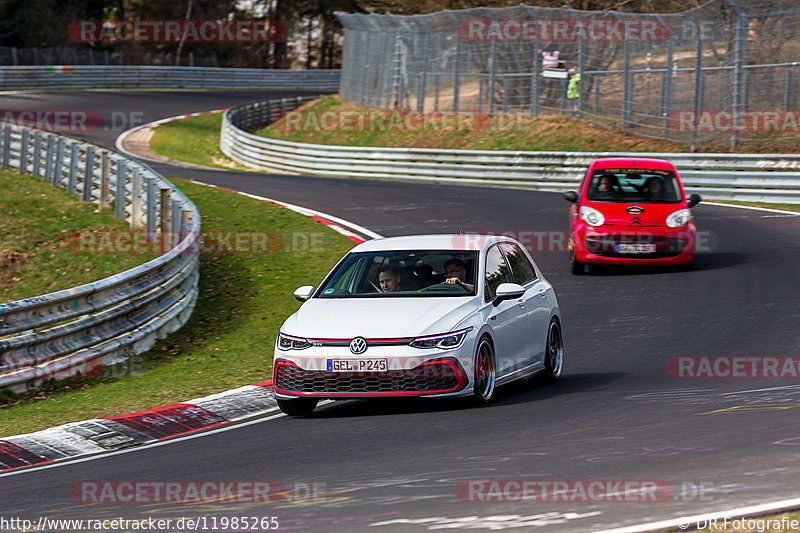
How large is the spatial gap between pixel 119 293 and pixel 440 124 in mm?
27170

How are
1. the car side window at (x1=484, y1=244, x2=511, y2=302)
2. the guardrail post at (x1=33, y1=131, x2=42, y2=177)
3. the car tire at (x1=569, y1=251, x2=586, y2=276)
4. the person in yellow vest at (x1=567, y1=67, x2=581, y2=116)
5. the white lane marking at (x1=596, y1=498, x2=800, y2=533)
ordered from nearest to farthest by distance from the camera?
the white lane marking at (x1=596, y1=498, x2=800, y2=533) < the car side window at (x1=484, y1=244, x2=511, y2=302) < the car tire at (x1=569, y1=251, x2=586, y2=276) < the guardrail post at (x1=33, y1=131, x2=42, y2=177) < the person in yellow vest at (x1=567, y1=67, x2=581, y2=116)

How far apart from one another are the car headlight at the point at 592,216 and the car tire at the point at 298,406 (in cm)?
865

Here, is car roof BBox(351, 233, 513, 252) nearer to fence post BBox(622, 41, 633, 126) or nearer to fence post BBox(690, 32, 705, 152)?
fence post BBox(690, 32, 705, 152)

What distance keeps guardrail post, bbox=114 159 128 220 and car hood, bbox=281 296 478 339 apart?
10.9 metres

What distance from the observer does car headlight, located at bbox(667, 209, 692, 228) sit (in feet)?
57.7

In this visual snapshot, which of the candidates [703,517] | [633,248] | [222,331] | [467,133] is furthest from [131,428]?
[467,133]

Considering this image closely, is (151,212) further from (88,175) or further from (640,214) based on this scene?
(640,214)

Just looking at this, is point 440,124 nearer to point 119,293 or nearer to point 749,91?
point 749,91

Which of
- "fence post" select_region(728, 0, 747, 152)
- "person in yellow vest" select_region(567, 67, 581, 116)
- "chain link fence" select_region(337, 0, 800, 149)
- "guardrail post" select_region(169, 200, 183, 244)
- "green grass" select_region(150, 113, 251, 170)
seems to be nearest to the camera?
"guardrail post" select_region(169, 200, 183, 244)

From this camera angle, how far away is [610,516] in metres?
5.84

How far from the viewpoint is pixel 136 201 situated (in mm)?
19891

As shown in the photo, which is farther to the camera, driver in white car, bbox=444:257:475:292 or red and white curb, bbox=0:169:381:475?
driver in white car, bbox=444:257:475:292

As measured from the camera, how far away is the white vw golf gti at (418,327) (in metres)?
9.29

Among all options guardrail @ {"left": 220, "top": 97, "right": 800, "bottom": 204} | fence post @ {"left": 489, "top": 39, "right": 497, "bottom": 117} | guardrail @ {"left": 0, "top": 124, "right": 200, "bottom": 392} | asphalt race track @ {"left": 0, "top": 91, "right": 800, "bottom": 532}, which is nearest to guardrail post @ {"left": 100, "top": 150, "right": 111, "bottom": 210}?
guardrail @ {"left": 0, "top": 124, "right": 200, "bottom": 392}
